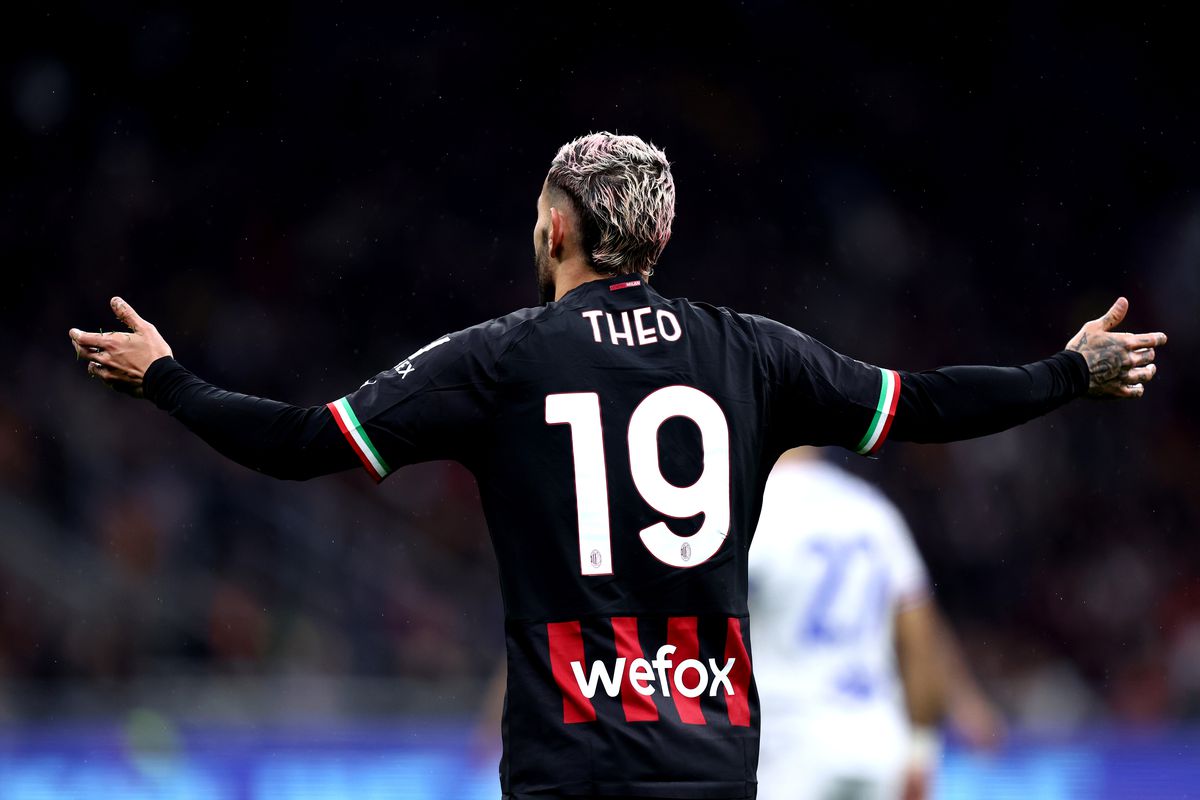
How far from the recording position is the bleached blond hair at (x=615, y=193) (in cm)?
269

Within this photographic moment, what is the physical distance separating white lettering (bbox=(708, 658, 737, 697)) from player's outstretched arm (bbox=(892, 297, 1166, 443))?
1.72ft

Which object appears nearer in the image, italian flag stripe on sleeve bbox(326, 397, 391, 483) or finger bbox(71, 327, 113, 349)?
italian flag stripe on sleeve bbox(326, 397, 391, 483)

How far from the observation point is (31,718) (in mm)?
7688

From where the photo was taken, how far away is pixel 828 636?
4.31m

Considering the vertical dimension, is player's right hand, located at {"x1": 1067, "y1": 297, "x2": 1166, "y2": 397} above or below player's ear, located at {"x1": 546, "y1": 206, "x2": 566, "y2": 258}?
below

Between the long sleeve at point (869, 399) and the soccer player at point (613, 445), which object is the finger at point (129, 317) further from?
the long sleeve at point (869, 399)

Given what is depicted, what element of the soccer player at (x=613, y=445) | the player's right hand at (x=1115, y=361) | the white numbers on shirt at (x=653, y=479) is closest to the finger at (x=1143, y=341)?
the player's right hand at (x=1115, y=361)

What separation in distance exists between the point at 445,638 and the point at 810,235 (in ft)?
17.8

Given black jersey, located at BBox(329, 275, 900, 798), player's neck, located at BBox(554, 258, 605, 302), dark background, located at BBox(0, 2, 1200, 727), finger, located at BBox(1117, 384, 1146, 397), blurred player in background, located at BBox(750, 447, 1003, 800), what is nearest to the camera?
black jersey, located at BBox(329, 275, 900, 798)

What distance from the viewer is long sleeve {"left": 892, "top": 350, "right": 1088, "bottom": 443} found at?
2.74 metres

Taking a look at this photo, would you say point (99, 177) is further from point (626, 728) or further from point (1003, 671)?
point (626, 728)

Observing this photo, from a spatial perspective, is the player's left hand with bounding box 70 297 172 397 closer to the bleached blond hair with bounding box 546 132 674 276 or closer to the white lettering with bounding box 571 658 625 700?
the bleached blond hair with bounding box 546 132 674 276

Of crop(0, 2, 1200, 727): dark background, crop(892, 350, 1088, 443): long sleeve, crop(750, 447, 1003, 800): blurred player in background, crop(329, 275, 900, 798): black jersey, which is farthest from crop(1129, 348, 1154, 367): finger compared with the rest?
crop(0, 2, 1200, 727): dark background

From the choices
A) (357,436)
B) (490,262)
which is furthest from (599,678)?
(490,262)
